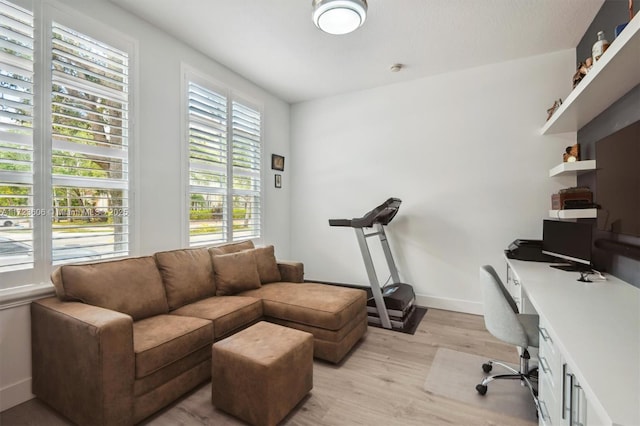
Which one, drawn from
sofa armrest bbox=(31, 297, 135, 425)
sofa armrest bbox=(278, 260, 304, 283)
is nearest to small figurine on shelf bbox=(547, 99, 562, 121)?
sofa armrest bbox=(278, 260, 304, 283)

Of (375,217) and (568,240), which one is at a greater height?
(375,217)

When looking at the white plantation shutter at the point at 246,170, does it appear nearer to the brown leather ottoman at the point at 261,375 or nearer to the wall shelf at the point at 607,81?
the brown leather ottoman at the point at 261,375

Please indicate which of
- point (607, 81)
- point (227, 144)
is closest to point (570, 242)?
point (607, 81)

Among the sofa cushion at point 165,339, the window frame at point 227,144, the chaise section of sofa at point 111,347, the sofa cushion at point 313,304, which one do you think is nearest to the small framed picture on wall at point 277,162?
the window frame at point 227,144

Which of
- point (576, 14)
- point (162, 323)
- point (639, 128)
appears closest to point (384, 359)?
point (162, 323)

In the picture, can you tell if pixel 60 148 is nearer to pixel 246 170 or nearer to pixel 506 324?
pixel 246 170

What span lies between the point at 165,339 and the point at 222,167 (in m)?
2.21

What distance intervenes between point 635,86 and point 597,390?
2.06 m

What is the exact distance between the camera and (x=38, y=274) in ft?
6.82

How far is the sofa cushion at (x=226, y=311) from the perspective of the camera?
2.31 m

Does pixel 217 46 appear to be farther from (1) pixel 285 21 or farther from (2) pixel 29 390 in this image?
(2) pixel 29 390

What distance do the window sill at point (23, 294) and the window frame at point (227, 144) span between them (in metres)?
1.18

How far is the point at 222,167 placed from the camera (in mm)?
3602

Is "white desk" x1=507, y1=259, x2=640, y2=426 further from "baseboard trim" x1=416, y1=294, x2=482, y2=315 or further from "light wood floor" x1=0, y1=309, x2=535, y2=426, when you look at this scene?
"baseboard trim" x1=416, y1=294, x2=482, y2=315
